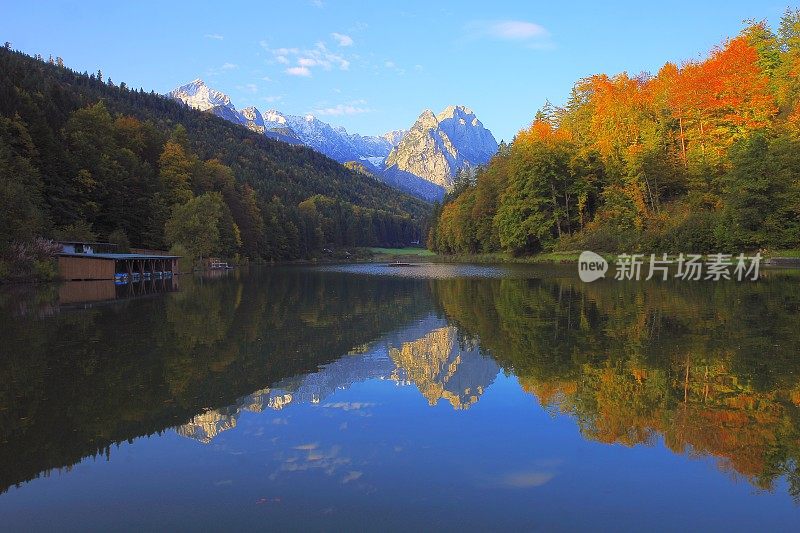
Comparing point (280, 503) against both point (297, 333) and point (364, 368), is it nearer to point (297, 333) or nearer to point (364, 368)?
point (364, 368)

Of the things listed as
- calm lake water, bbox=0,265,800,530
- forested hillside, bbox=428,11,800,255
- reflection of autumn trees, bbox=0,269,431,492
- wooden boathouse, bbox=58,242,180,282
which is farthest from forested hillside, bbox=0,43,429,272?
forested hillside, bbox=428,11,800,255

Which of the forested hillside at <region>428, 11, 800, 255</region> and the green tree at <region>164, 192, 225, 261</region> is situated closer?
the forested hillside at <region>428, 11, 800, 255</region>

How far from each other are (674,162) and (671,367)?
56510mm

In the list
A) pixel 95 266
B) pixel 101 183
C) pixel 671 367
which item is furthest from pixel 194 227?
pixel 671 367

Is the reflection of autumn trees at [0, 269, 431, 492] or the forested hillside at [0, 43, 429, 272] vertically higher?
the forested hillside at [0, 43, 429, 272]

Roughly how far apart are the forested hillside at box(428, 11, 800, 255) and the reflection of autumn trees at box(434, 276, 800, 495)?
86.7 ft

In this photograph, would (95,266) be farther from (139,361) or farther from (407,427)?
(407,427)

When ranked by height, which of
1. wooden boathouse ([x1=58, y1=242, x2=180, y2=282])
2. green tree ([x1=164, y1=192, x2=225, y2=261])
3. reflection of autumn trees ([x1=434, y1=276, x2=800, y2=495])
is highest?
green tree ([x1=164, y1=192, x2=225, y2=261])

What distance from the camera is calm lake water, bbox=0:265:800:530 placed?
18.9ft

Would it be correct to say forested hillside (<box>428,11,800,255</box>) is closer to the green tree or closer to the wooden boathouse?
the green tree

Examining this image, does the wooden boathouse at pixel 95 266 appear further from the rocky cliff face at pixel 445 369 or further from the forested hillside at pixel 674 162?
the forested hillside at pixel 674 162

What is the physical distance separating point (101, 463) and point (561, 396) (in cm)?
715

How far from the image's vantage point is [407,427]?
8.61 metres

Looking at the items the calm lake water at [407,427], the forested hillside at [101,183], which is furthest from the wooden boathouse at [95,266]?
the calm lake water at [407,427]
